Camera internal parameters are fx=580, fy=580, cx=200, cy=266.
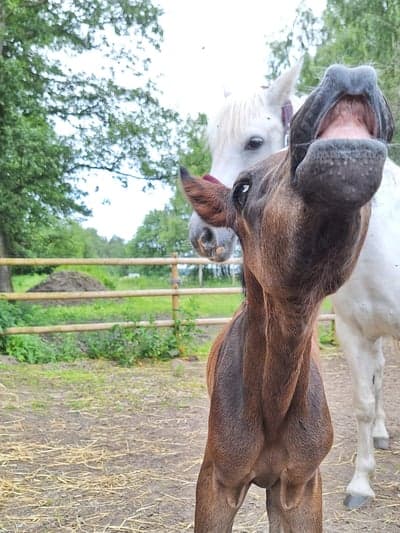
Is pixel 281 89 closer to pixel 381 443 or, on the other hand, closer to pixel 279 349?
pixel 279 349

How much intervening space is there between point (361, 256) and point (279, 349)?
64.8 inches

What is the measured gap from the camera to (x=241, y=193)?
1.56 m

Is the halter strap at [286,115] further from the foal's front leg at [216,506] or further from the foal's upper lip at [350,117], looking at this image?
the foal's upper lip at [350,117]

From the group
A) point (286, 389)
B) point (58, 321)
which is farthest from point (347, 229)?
point (58, 321)

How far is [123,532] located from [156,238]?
4012 centimetres

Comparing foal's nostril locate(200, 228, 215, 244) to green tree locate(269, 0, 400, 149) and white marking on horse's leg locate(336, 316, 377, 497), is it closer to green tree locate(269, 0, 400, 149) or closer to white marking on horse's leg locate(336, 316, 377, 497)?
white marking on horse's leg locate(336, 316, 377, 497)

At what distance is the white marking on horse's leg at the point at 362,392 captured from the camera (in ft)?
10.8

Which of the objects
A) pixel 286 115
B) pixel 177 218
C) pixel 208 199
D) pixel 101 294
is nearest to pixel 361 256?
pixel 286 115

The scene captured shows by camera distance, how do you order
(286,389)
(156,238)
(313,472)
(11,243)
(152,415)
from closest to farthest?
1. (286,389)
2. (313,472)
3. (152,415)
4. (11,243)
5. (156,238)

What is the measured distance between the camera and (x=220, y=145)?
3.26m

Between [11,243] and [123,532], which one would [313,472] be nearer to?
[123,532]

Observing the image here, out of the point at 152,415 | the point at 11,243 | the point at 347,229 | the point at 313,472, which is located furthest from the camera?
the point at 11,243

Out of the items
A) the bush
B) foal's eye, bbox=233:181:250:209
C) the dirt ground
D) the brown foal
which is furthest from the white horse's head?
the bush

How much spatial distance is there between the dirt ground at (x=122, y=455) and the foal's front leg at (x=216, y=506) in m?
1.17
